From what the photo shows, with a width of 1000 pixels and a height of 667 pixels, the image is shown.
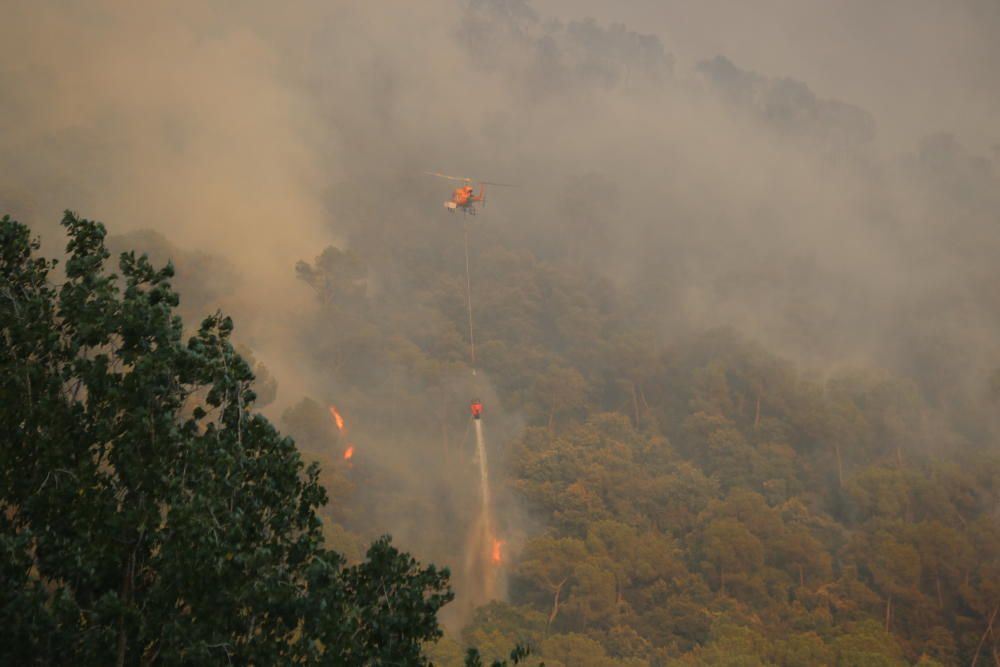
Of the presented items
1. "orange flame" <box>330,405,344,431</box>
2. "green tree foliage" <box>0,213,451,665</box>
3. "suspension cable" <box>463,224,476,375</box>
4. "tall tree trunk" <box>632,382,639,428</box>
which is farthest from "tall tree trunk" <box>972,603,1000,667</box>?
"green tree foliage" <box>0,213,451,665</box>

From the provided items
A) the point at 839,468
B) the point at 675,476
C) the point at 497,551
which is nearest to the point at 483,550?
the point at 497,551

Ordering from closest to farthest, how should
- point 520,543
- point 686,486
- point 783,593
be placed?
point 783,593 → point 520,543 → point 686,486

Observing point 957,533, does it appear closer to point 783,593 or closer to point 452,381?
point 783,593

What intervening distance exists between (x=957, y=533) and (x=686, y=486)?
30.3 meters

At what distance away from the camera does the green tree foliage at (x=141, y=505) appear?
17234mm

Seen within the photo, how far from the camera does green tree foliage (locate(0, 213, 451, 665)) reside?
679 inches

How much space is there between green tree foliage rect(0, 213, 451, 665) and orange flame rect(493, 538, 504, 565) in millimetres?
93272

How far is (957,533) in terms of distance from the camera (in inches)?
4503

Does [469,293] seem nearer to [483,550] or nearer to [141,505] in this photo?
[483,550]

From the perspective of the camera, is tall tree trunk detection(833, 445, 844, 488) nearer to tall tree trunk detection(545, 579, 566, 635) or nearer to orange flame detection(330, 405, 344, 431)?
tall tree trunk detection(545, 579, 566, 635)

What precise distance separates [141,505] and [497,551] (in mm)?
96884

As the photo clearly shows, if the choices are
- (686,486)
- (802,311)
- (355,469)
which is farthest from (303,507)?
(802,311)

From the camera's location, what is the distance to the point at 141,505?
18.1m

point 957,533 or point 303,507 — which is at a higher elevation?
point 957,533
